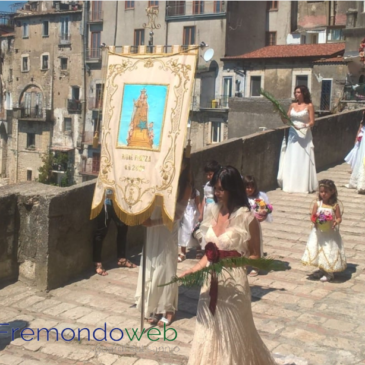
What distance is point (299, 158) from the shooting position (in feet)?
39.3

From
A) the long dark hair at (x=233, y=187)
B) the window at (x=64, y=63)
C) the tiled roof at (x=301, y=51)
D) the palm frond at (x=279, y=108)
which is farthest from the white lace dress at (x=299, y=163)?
the window at (x=64, y=63)

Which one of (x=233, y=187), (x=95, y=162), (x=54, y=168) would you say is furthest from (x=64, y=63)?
(x=233, y=187)

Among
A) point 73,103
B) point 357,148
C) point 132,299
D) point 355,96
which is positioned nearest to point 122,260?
point 132,299

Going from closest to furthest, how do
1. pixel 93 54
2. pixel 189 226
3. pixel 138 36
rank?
pixel 189 226
pixel 138 36
pixel 93 54

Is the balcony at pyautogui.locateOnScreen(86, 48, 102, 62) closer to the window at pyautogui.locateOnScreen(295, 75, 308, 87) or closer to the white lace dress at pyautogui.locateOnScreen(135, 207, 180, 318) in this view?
the window at pyautogui.locateOnScreen(295, 75, 308, 87)

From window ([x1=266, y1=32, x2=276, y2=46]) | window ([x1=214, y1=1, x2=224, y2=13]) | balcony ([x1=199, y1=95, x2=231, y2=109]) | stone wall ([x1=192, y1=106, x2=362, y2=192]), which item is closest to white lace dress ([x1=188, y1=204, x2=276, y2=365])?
stone wall ([x1=192, y1=106, x2=362, y2=192])

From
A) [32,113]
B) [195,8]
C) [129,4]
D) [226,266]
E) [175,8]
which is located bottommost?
[226,266]

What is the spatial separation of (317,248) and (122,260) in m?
2.55

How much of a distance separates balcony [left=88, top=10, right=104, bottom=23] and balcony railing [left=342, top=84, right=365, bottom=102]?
26677 millimetres

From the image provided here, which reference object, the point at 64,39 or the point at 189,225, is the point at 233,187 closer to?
the point at 189,225

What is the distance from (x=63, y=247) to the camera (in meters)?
7.47

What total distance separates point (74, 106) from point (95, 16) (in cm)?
738

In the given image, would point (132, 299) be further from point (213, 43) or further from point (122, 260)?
point (213, 43)

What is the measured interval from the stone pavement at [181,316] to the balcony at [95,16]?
4281 centimetres
